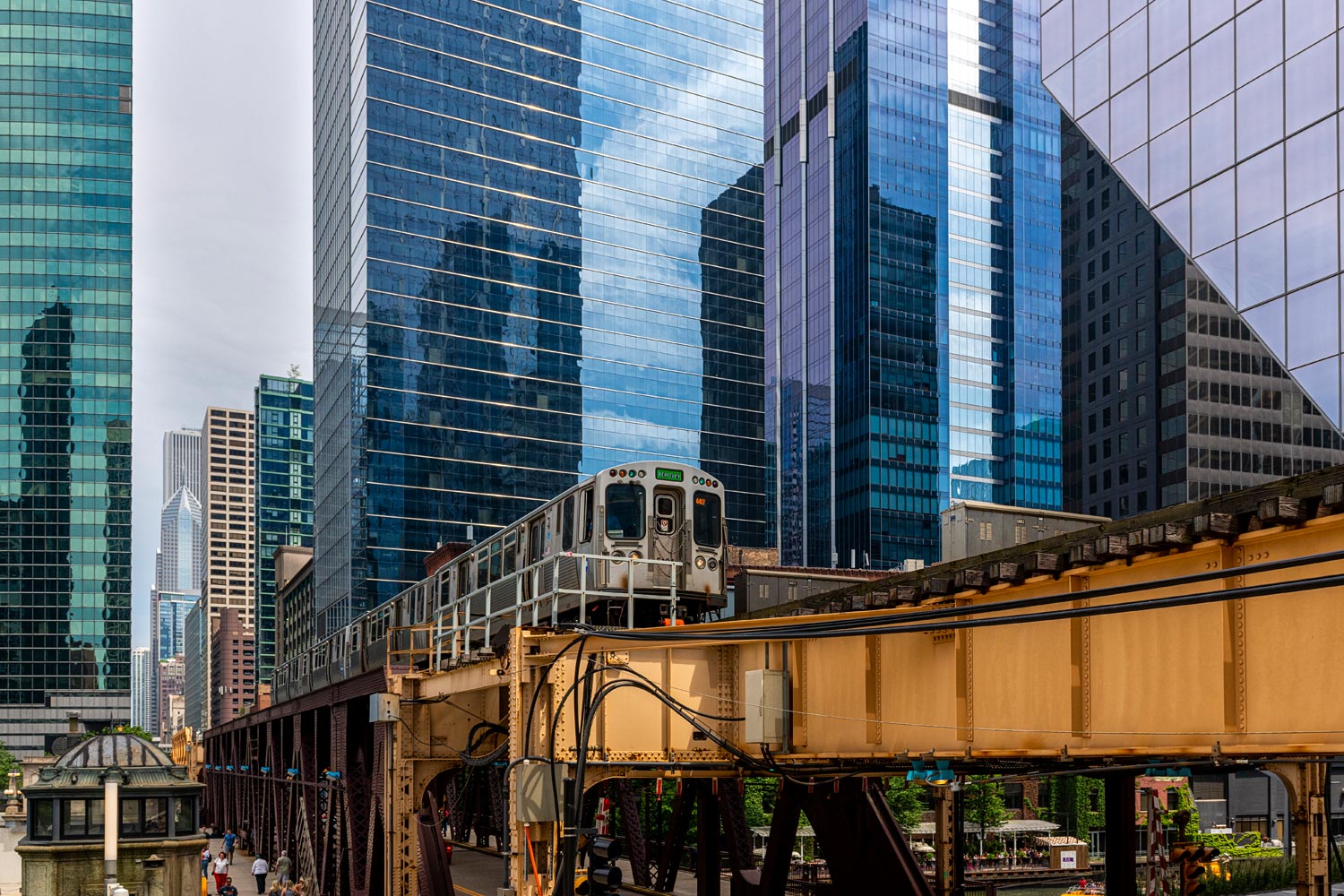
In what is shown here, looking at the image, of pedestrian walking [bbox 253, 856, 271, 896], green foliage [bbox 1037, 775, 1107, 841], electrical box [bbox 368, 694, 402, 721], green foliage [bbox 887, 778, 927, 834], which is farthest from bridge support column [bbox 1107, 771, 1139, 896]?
green foliage [bbox 1037, 775, 1107, 841]

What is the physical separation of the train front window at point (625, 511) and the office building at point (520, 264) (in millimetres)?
101342

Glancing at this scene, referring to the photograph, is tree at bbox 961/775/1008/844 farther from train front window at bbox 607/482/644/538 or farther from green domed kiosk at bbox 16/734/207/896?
green domed kiosk at bbox 16/734/207/896

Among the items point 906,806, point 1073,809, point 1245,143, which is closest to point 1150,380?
point 1073,809

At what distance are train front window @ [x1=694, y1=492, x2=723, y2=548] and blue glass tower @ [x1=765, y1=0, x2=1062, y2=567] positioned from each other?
11634cm

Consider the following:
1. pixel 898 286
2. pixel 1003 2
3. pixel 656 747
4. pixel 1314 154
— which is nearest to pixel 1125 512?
pixel 898 286

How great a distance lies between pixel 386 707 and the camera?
2233cm

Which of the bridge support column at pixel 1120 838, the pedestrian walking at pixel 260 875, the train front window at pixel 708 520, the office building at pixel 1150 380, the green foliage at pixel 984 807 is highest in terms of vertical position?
the office building at pixel 1150 380

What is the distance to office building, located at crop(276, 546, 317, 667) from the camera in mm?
146875

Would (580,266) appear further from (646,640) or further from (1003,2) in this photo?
(646,640)

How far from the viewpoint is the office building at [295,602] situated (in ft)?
482

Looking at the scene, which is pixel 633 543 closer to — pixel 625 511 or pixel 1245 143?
pixel 625 511

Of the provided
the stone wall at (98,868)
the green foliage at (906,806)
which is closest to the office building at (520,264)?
the green foliage at (906,806)

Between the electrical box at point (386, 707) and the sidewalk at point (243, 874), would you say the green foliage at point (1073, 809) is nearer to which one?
the sidewalk at point (243, 874)

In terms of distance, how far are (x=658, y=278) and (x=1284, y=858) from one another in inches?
4155
